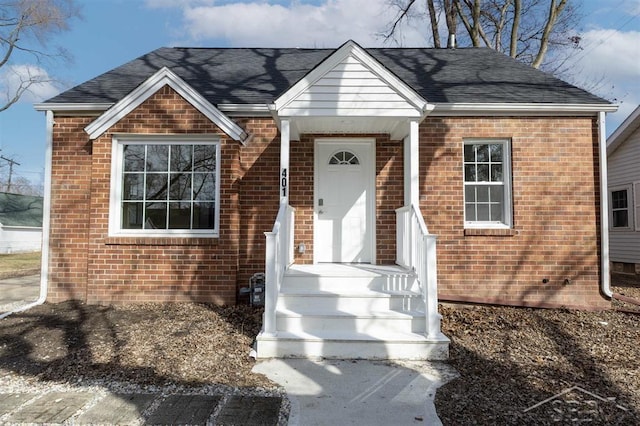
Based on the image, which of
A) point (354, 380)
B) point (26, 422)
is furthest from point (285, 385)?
point (26, 422)

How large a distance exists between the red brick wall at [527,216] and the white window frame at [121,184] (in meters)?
3.49

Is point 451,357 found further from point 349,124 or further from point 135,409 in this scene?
point 349,124

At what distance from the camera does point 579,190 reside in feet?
22.8

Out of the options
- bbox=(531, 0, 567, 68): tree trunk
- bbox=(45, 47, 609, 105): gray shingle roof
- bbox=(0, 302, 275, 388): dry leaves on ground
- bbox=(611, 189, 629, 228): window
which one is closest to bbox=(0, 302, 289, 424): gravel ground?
bbox=(0, 302, 275, 388): dry leaves on ground

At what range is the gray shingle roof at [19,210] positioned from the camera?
22102 mm

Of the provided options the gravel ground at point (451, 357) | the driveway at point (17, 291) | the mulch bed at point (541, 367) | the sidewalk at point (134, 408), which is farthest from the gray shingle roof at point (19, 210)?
the mulch bed at point (541, 367)

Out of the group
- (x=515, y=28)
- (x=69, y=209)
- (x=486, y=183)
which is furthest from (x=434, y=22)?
(x=69, y=209)

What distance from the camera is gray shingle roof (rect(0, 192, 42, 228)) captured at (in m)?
22.1

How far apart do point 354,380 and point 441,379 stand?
88 cm

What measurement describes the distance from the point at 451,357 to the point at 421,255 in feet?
4.22

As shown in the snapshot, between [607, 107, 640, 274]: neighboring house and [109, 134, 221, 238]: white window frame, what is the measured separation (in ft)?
38.5

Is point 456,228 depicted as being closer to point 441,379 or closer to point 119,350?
point 441,379

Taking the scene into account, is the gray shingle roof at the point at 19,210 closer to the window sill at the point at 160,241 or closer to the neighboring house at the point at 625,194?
the window sill at the point at 160,241

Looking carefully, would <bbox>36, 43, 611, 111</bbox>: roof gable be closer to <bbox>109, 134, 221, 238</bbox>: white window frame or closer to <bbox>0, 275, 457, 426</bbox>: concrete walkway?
<bbox>109, 134, 221, 238</bbox>: white window frame
